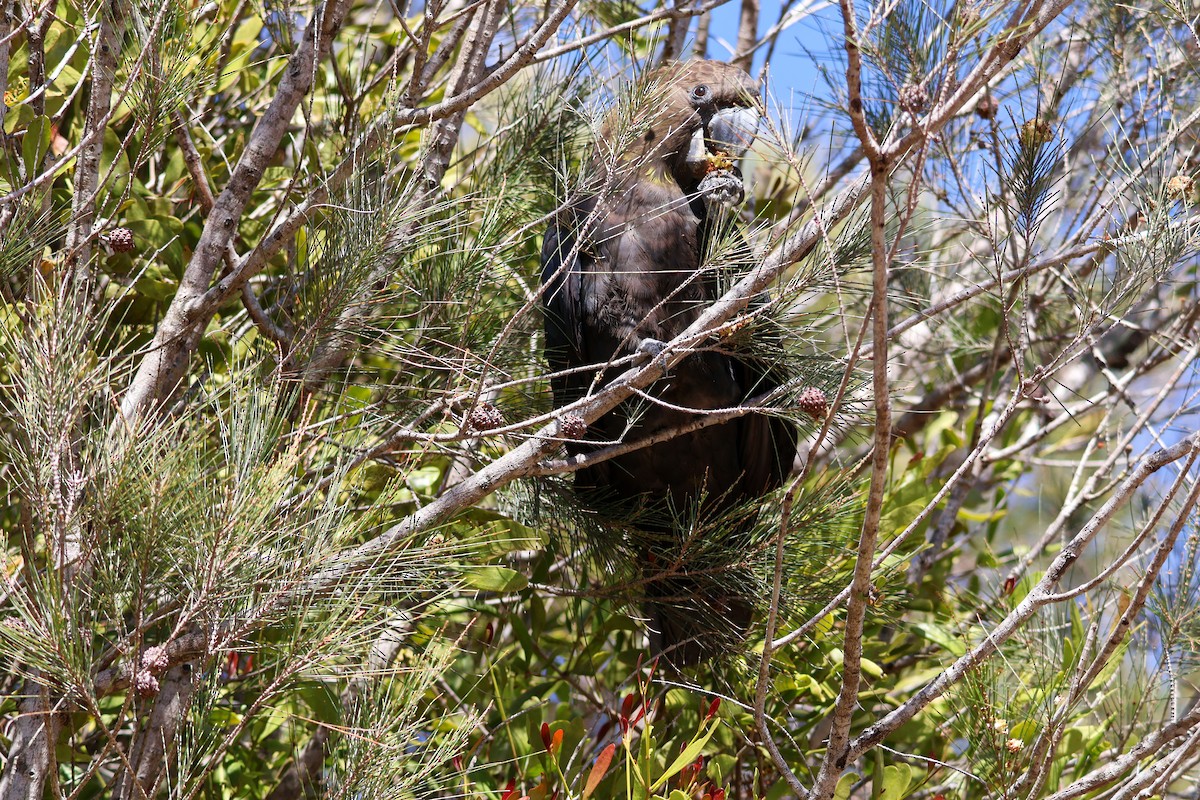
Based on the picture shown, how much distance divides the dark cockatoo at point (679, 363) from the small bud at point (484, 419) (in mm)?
277

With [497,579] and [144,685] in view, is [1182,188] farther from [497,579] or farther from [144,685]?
[144,685]

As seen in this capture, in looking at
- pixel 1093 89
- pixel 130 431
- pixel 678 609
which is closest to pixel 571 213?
pixel 678 609

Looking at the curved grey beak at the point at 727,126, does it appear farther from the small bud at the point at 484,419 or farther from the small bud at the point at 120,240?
the small bud at the point at 120,240

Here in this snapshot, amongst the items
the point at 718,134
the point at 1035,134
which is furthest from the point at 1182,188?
the point at 718,134

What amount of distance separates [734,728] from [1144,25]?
1770 mm

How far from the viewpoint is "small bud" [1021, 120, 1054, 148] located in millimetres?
1571

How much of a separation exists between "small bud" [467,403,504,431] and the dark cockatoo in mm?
277

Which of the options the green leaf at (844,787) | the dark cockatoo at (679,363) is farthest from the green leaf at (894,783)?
the dark cockatoo at (679,363)

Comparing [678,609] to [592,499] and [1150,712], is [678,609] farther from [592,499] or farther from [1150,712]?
[1150,712]

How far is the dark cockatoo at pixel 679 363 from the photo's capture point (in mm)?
1924

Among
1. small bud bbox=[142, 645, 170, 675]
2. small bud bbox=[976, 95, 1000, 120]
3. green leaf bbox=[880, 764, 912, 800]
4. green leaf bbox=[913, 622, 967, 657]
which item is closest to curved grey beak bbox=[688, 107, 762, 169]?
small bud bbox=[976, 95, 1000, 120]

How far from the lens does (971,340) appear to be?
277 centimetres

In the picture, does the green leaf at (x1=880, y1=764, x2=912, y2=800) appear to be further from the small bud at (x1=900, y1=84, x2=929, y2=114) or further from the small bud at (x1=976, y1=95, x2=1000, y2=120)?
the small bud at (x1=976, y1=95, x2=1000, y2=120)

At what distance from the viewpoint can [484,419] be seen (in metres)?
1.67
